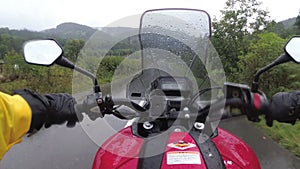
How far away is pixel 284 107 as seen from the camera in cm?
137

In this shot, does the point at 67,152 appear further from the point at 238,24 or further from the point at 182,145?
the point at 238,24

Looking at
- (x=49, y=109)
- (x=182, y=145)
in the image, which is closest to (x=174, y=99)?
(x=182, y=145)

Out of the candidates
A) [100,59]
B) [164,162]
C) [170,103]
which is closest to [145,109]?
[170,103]

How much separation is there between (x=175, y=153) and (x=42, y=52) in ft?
2.57

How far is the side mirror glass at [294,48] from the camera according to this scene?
1425 mm

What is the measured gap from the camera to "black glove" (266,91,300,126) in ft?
4.50

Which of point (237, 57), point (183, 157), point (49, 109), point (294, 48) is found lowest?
point (237, 57)

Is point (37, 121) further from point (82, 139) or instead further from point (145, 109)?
point (82, 139)

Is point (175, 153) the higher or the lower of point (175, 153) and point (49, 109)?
the lower

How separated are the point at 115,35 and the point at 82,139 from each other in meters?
3.15

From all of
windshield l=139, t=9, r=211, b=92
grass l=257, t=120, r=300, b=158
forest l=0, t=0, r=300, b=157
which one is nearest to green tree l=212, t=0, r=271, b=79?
forest l=0, t=0, r=300, b=157

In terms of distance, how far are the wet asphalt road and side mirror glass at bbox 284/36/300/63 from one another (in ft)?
8.44

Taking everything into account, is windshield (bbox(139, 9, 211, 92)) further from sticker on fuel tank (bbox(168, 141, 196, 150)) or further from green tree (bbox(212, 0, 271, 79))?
green tree (bbox(212, 0, 271, 79))

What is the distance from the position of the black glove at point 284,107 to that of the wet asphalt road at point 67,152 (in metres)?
2.59
